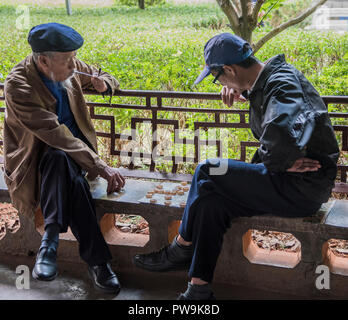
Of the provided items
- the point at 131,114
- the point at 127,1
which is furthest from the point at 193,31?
the point at 131,114

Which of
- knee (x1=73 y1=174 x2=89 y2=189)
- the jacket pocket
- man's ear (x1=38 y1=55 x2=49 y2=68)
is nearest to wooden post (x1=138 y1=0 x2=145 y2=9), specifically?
man's ear (x1=38 y1=55 x2=49 y2=68)

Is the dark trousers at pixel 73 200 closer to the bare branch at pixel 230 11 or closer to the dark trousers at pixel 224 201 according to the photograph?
the dark trousers at pixel 224 201

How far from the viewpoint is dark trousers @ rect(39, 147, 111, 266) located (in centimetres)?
329

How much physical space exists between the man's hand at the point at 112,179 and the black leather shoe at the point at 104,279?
0.52 meters

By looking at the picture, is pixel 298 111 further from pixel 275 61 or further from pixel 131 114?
pixel 131 114

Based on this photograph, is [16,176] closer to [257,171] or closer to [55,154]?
[55,154]

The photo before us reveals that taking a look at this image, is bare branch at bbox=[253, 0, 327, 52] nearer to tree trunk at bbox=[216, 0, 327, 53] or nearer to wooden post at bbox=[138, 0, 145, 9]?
tree trunk at bbox=[216, 0, 327, 53]

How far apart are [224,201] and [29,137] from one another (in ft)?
4.41

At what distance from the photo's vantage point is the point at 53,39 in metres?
3.27

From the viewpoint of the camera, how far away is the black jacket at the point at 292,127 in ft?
8.91

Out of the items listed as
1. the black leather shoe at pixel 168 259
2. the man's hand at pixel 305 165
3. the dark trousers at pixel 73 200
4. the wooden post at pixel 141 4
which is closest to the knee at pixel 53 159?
the dark trousers at pixel 73 200

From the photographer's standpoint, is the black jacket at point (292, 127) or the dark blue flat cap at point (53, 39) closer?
the black jacket at point (292, 127)

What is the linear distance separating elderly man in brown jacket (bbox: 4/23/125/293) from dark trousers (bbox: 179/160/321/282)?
0.67 m

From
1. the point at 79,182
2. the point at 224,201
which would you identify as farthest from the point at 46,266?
the point at 224,201
